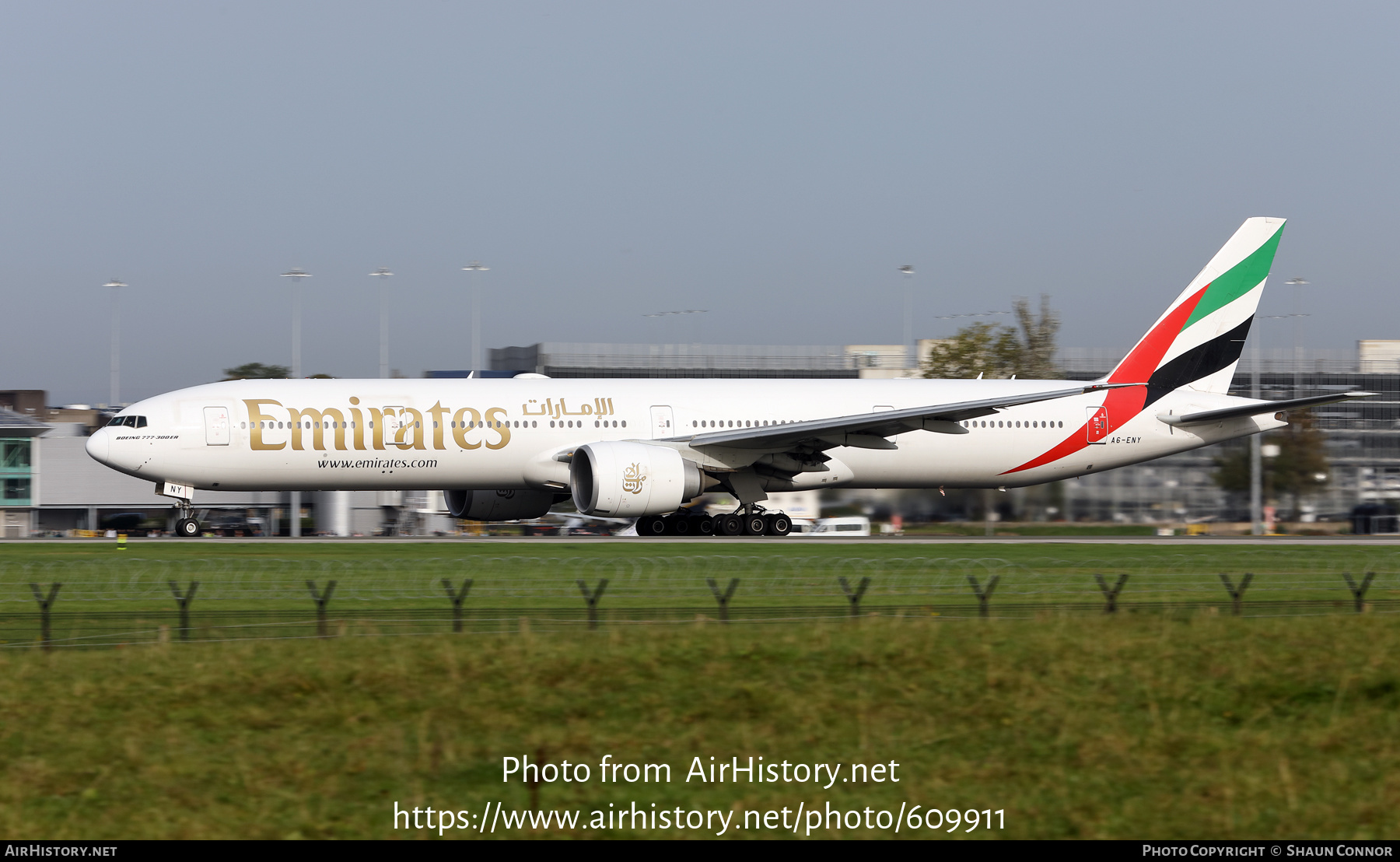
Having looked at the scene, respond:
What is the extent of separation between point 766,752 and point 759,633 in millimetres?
3454

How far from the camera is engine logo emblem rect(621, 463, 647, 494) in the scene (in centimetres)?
3584

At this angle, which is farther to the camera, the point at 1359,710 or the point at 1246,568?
the point at 1246,568

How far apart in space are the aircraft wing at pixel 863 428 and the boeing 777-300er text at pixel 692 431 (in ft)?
0.25

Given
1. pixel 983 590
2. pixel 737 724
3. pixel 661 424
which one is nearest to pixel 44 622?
pixel 737 724

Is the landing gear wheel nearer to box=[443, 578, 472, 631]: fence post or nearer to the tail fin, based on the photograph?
the tail fin

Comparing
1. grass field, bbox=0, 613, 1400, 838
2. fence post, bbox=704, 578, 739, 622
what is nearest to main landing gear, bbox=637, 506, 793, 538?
fence post, bbox=704, 578, 739, 622

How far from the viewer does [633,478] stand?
118ft

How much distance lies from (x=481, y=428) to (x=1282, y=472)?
32655 mm

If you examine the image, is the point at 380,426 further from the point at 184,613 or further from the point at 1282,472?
A: the point at 1282,472

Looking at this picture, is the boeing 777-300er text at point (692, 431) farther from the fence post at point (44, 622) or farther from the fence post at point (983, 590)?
the fence post at point (44, 622)

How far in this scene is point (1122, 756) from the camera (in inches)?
596

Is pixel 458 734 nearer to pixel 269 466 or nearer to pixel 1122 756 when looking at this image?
pixel 1122 756

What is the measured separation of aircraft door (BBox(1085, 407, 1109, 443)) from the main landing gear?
368 inches

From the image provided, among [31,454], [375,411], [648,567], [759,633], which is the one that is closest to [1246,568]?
[648,567]
